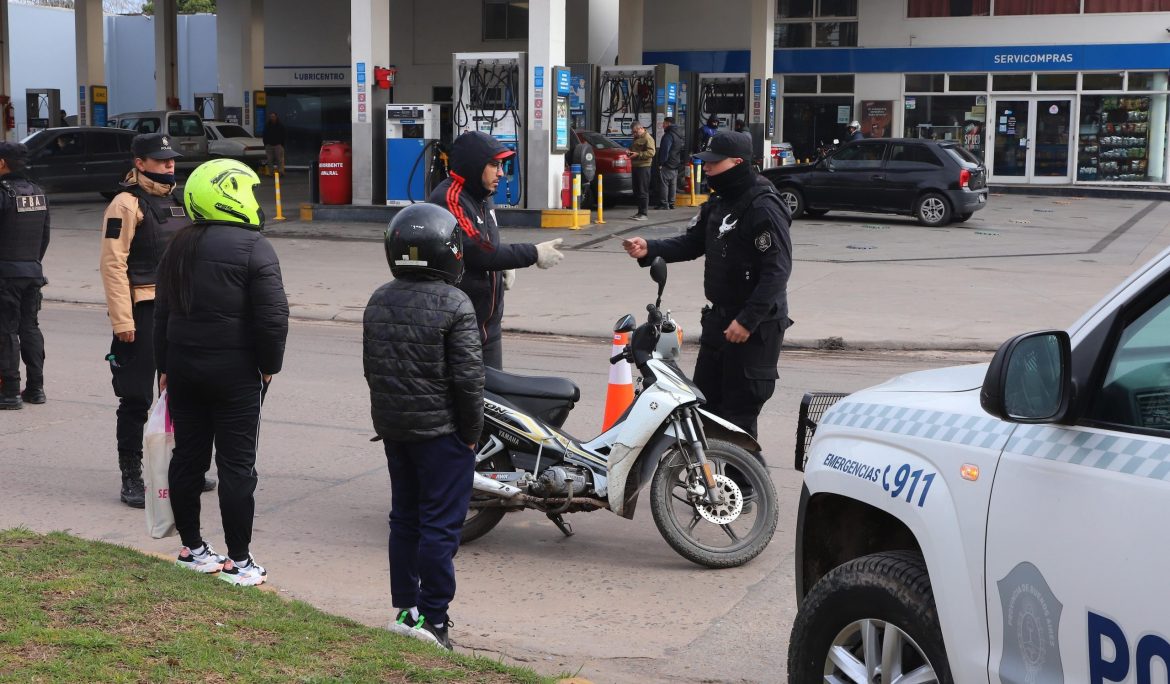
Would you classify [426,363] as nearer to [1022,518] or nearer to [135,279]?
[1022,518]

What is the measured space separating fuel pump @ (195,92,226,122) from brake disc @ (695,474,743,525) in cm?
4003

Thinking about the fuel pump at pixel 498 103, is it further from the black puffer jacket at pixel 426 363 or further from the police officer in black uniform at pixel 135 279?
the black puffer jacket at pixel 426 363

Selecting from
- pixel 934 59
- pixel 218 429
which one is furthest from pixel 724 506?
pixel 934 59

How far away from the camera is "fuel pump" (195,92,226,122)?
43.4 m

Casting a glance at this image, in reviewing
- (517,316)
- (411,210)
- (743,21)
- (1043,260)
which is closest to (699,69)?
(743,21)

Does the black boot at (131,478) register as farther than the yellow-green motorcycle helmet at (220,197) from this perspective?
Yes

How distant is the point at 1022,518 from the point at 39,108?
143 ft

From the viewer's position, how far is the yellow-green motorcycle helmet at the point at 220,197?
539cm

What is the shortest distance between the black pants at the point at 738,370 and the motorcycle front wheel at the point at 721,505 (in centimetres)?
61

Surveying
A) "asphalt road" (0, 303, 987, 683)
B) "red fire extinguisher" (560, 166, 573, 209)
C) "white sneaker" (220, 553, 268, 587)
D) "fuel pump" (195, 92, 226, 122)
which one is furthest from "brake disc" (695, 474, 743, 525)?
"fuel pump" (195, 92, 226, 122)

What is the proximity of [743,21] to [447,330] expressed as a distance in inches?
1366

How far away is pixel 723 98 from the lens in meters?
34.0

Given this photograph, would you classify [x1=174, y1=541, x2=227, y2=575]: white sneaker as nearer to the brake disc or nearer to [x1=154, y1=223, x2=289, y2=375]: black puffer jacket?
[x1=154, y1=223, x2=289, y2=375]: black puffer jacket

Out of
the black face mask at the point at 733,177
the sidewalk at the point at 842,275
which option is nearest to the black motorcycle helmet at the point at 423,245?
the black face mask at the point at 733,177
